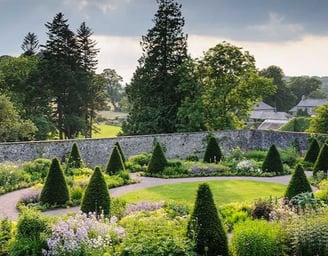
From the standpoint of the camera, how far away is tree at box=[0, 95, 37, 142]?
29.0 m

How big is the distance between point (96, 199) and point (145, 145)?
43.6ft

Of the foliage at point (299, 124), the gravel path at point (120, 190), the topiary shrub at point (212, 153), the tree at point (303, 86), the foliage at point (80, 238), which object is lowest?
the gravel path at point (120, 190)

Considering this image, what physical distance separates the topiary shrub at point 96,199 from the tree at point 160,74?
72.0ft

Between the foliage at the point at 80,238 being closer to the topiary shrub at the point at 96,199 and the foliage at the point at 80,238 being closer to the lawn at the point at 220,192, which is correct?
the topiary shrub at the point at 96,199

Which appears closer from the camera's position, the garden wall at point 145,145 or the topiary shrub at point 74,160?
the topiary shrub at point 74,160

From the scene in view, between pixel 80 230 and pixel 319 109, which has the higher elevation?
pixel 319 109

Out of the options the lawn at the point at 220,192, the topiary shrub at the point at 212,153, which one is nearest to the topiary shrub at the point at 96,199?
the lawn at the point at 220,192

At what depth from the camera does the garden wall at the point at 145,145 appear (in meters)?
20.9

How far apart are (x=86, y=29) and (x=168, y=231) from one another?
3290 centimetres

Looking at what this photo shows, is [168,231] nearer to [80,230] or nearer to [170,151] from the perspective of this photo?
[80,230]

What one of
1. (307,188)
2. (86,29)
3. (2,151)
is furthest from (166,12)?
(307,188)

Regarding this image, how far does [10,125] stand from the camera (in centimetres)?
2950

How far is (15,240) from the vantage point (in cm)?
923

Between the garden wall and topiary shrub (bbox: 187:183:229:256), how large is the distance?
45.5 ft
